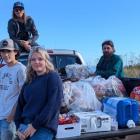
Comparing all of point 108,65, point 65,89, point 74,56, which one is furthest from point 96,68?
point 65,89

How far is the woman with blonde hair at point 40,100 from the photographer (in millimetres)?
3953

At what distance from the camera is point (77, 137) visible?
14.8 ft

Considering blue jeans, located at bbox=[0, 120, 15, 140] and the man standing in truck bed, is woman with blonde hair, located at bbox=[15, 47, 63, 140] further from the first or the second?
the man standing in truck bed

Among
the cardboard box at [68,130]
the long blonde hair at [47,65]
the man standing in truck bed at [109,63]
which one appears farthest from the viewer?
the man standing in truck bed at [109,63]

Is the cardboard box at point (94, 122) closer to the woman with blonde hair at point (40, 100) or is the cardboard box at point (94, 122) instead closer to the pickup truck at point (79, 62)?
the pickup truck at point (79, 62)

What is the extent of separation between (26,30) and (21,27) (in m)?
0.10

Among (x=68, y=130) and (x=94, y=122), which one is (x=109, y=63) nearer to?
(x=94, y=122)

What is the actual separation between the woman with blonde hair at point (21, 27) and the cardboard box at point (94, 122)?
308 cm

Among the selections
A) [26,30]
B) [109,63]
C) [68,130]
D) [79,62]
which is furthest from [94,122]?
[26,30]

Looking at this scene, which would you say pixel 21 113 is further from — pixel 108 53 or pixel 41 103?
pixel 108 53

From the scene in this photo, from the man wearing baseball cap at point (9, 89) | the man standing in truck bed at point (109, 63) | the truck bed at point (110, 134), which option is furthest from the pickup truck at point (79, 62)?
the man wearing baseball cap at point (9, 89)

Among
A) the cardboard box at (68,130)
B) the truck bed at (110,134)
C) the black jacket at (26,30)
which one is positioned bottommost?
the truck bed at (110,134)

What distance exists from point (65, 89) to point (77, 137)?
3.10 feet

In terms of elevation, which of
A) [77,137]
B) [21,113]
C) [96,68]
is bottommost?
[77,137]
